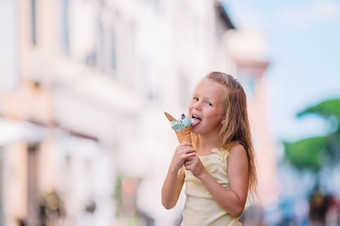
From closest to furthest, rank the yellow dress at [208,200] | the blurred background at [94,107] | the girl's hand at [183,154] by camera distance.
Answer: the girl's hand at [183,154] → the yellow dress at [208,200] → the blurred background at [94,107]

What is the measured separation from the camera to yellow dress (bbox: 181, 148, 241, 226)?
330 centimetres

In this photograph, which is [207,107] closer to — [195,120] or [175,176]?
[195,120]

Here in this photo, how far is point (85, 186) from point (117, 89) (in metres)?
3.34

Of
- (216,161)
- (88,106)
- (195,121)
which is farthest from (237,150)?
(88,106)

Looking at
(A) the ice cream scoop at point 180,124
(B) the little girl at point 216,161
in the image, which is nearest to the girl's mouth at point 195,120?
(B) the little girl at point 216,161

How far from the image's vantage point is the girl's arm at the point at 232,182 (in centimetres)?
321

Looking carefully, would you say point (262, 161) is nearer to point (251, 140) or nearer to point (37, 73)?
point (37, 73)

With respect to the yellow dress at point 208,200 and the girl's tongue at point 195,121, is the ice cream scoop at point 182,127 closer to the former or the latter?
the girl's tongue at point 195,121

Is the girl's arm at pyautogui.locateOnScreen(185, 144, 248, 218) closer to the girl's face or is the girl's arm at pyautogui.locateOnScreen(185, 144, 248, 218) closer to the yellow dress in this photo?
the yellow dress

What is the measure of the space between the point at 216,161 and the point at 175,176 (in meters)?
0.20

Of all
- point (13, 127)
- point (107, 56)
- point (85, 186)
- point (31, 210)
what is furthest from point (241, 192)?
point (107, 56)

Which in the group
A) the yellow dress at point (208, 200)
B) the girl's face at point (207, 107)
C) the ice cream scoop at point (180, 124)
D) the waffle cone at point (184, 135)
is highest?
the girl's face at point (207, 107)

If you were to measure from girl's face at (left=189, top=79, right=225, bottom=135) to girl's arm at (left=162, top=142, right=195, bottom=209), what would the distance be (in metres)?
0.18

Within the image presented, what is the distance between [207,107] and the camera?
3.35 m
